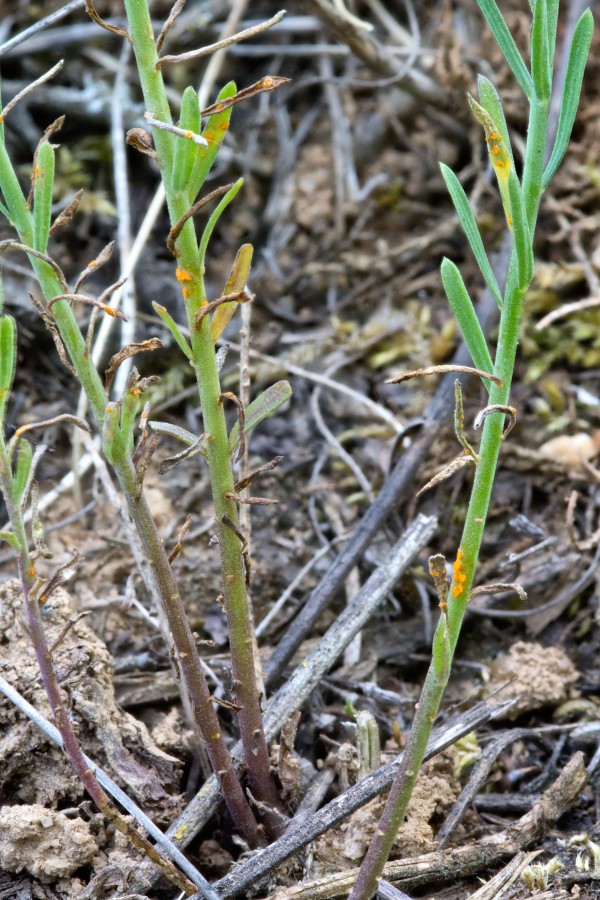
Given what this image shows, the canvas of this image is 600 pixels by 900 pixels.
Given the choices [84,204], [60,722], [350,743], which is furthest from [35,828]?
[84,204]

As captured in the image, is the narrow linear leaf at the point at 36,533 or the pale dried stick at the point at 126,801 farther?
the pale dried stick at the point at 126,801

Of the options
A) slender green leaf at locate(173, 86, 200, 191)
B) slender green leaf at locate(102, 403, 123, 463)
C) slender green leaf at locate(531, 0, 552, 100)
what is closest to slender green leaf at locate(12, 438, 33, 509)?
slender green leaf at locate(102, 403, 123, 463)

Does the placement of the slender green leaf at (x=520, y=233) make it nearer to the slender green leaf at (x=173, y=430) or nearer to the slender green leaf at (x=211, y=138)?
the slender green leaf at (x=211, y=138)

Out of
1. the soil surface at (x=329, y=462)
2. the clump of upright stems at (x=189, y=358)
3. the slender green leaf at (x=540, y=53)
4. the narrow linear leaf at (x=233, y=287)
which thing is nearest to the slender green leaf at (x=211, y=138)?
the clump of upright stems at (x=189, y=358)

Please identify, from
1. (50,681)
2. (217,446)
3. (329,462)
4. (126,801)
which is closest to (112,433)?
(217,446)

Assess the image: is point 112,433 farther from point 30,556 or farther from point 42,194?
point 42,194
